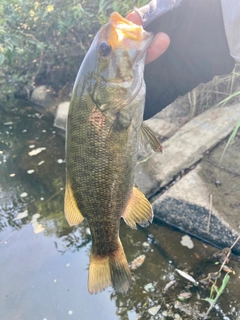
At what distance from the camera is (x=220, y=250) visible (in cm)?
354

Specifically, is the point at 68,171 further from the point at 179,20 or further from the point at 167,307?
the point at 167,307

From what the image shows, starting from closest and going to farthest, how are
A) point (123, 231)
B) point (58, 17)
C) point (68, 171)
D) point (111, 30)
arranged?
1. point (111, 30)
2. point (68, 171)
3. point (123, 231)
4. point (58, 17)

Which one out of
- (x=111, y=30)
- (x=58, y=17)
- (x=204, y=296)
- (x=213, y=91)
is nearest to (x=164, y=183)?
(x=204, y=296)

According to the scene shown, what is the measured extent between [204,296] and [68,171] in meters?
1.88

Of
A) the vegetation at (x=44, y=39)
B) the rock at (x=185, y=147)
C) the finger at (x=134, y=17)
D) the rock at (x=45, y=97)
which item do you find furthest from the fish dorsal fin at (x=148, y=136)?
the rock at (x=45, y=97)

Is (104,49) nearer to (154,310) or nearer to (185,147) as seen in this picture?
(154,310)

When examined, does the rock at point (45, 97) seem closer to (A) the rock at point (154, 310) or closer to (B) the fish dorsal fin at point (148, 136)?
(A) the rock at point (154, 310)

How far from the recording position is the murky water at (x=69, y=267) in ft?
10.4

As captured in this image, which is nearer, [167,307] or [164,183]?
[167,307]

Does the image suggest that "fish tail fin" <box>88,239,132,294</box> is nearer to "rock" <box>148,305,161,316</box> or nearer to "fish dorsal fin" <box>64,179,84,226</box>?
"fish dorsal fin" <box>64,179,84,226</box>

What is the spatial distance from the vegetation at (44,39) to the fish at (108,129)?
3.85m

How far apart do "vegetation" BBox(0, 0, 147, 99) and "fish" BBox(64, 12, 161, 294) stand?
3848mm

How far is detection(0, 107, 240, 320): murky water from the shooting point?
3164 mm

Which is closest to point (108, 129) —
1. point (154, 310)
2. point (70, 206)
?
point (70, 206)
